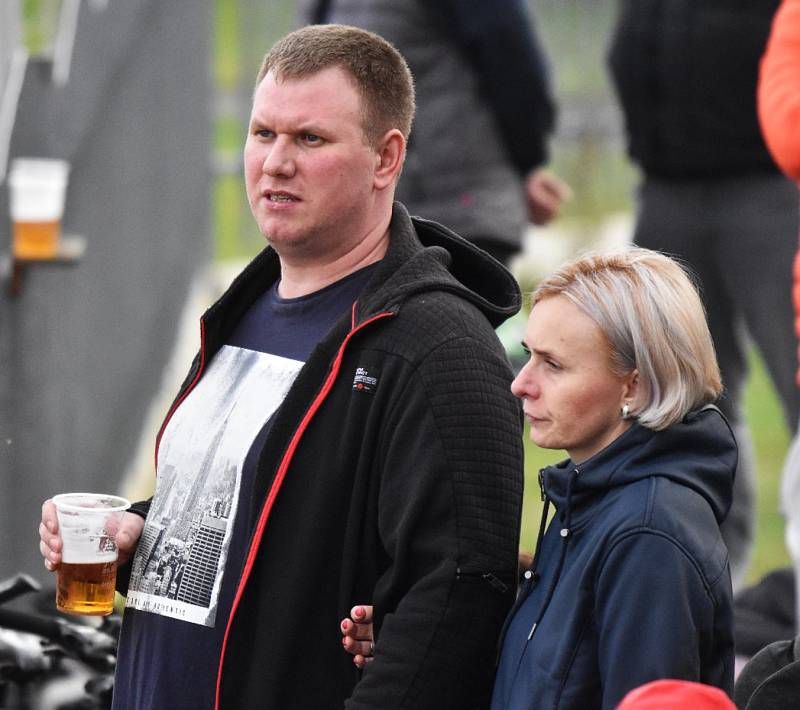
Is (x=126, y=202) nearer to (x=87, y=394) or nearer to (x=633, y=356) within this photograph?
(x=87, y=394)

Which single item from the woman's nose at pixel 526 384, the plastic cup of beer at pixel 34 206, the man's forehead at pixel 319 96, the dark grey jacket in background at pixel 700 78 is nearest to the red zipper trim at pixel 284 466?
the woman's nose at pixel 526 384

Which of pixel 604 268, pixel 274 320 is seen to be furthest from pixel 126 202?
pixel 604 268

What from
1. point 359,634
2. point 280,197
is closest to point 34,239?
point 280,197

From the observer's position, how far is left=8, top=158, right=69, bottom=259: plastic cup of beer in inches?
201

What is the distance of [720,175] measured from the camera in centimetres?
534

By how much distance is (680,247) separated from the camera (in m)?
5.34

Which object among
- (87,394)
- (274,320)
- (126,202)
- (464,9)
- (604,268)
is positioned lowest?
(87,394)

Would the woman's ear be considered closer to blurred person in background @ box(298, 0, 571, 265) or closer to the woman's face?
the woman's face

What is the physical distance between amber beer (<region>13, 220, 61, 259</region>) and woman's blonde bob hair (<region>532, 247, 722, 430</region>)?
2.97 meters

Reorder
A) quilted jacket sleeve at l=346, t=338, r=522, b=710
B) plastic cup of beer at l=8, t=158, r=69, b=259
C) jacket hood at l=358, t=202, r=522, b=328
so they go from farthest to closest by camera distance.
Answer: plastic cup of beer at l=8, t=158, r=69, b=259, jacket hood at l=358, t=202, r=522, b=328, quilted jacket sleeve at l=346, t=338, r=522, b=710

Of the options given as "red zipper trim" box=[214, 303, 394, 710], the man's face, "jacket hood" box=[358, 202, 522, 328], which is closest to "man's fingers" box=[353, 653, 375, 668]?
"red zipper trim" box=[214, 303, 394, 710]

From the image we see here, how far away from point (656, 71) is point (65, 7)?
2294 millimetres

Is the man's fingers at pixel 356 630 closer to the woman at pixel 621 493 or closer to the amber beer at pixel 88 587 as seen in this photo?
the woman at pixel 621 493

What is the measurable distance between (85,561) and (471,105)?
2.94 metres
